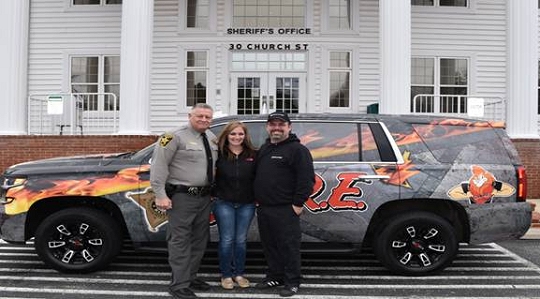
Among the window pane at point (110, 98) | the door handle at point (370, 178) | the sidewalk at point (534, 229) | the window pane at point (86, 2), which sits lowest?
the sidewalk at point (534, 229)

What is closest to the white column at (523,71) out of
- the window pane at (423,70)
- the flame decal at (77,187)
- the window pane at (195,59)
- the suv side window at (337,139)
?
the window pane at (423,70)

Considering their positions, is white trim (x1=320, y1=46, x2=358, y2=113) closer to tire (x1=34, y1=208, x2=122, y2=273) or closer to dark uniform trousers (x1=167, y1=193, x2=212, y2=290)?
→ tire (x1=34, y1=208, x2=122, y2=273)

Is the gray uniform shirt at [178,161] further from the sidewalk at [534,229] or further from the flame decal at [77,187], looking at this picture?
the sidewalk at [534,229]

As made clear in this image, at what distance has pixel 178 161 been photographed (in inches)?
190

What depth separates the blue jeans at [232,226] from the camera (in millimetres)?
5000

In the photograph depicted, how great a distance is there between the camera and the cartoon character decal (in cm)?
546

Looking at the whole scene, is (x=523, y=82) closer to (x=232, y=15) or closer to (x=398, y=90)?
(x=398, y=90)

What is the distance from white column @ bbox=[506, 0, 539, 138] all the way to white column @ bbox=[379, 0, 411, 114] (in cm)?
263

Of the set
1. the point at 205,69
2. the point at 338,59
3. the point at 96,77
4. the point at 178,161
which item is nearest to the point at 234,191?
the point at 178,161

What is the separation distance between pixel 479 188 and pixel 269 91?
9.55 m

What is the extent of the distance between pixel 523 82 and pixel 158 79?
9292 millimetres

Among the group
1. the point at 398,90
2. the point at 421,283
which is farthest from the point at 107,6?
the point at 421,283

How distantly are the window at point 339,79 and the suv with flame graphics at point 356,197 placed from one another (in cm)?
902

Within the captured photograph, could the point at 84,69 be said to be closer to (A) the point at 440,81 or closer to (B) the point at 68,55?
(B) the point at 68,55
